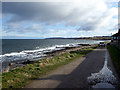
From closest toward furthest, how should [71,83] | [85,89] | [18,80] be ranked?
1. [85,89]
2. [71,83]
3. [18,80]

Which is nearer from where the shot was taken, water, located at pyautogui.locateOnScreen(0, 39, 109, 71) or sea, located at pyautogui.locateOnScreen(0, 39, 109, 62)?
water, located at pyautogui.locateOnScreen(0, 39, 109, 71)

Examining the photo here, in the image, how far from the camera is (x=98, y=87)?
24.1 ft

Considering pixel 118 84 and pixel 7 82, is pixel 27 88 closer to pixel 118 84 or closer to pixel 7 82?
pixel 7 82

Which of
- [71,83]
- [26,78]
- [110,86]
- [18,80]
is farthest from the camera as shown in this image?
[26,78]

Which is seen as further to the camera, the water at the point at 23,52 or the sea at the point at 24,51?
the sea at the point at 24,51

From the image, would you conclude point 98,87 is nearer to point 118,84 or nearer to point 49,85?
point 118,84

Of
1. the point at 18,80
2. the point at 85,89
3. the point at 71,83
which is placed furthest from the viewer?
the point at 18,80

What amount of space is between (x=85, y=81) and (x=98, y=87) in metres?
1.21

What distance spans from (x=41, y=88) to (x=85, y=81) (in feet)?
10.6

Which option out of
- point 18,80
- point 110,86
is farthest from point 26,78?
point 110,86

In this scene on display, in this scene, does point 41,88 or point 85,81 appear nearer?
point 41,88

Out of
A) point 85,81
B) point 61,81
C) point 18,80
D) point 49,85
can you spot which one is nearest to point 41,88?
point 49,85

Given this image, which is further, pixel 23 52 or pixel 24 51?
pixel 24 51

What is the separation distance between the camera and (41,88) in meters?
7.41
